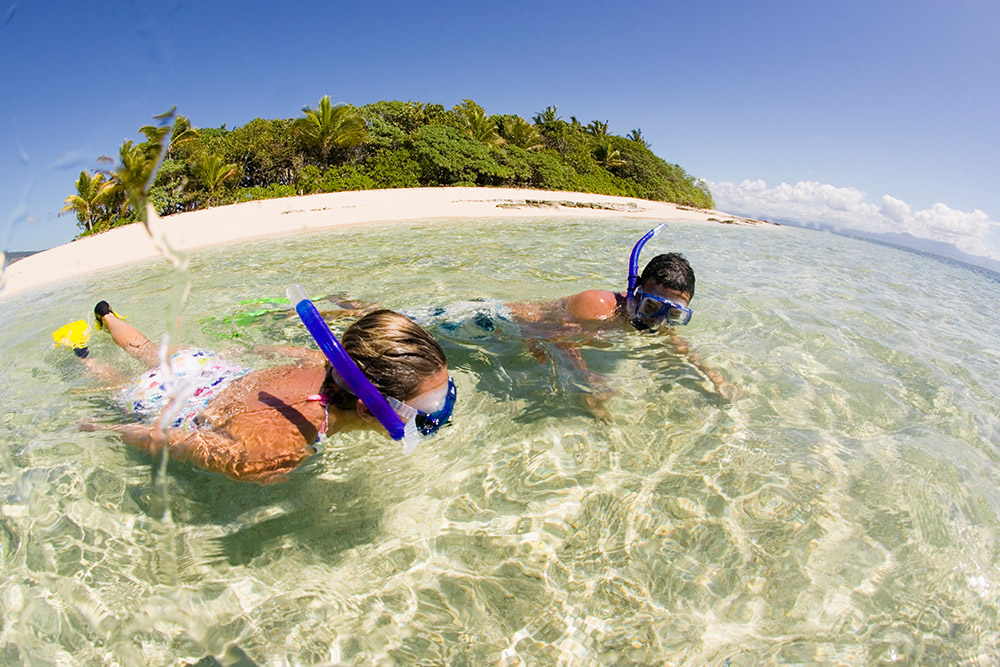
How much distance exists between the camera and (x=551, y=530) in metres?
2.12

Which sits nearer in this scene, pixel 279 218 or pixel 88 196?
pixel 279 218

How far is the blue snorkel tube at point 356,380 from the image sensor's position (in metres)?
1.46

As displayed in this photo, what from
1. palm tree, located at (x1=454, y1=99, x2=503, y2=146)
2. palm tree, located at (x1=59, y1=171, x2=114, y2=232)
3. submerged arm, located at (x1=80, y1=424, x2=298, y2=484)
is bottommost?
submerged arm, located at (x1=80, y1=424, x2=298, y2=484)

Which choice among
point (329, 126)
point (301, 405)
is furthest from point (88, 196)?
point (301, 405)

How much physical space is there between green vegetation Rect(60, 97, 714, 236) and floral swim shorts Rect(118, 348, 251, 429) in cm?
1525

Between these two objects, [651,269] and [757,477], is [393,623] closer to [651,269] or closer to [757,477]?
[757,477]

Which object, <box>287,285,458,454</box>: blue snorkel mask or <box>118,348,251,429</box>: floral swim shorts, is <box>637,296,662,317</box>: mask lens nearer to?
<box>287,285,458,454</box>: blue snorkel mask

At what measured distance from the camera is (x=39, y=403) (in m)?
3.07

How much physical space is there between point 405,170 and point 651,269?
22240 millimetres

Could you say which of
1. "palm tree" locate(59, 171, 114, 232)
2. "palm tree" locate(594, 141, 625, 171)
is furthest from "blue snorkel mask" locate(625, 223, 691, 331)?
"palm tree" locate(594, 141, 625, 171)

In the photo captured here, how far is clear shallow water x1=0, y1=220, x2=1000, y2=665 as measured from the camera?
169 cm

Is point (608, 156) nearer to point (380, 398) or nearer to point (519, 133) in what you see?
point (519, 133)

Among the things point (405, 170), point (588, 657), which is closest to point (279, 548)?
point (588, 657)

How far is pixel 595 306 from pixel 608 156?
1441 inches
